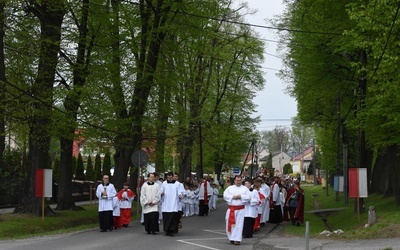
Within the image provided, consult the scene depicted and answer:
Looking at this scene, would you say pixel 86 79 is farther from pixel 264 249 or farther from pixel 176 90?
pixel 264 249

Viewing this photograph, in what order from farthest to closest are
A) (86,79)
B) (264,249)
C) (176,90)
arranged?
(176,90)
(86,79)
(264,249)

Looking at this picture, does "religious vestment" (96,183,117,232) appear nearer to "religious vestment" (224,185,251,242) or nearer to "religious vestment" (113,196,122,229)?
"religious vestment" (113,196,122,229)

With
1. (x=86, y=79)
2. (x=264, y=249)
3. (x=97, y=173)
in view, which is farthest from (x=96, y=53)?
(x=97, y=173)

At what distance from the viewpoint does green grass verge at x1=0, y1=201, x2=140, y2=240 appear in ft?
69.3

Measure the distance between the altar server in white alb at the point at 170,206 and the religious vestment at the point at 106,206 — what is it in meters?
2.51

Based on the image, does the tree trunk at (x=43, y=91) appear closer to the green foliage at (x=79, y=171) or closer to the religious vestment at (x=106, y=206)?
the religious vestment at (x=106, y=206)

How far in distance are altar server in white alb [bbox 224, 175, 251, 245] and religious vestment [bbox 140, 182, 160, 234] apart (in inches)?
107

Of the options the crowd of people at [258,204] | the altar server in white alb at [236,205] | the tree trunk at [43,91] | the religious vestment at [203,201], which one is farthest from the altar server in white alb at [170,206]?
the religious vestment at [203,201]

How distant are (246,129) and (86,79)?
37607mm

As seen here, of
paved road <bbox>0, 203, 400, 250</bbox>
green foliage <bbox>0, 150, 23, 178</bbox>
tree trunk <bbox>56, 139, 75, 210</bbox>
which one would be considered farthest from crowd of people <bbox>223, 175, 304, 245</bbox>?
green foliage <bbox>0, 150, 23, 178</bbox>

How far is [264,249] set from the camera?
17.5 m

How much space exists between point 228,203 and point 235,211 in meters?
0.35

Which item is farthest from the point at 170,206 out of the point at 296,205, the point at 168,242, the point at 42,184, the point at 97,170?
the point at 97,170

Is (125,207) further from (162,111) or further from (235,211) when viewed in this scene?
(162,111)
